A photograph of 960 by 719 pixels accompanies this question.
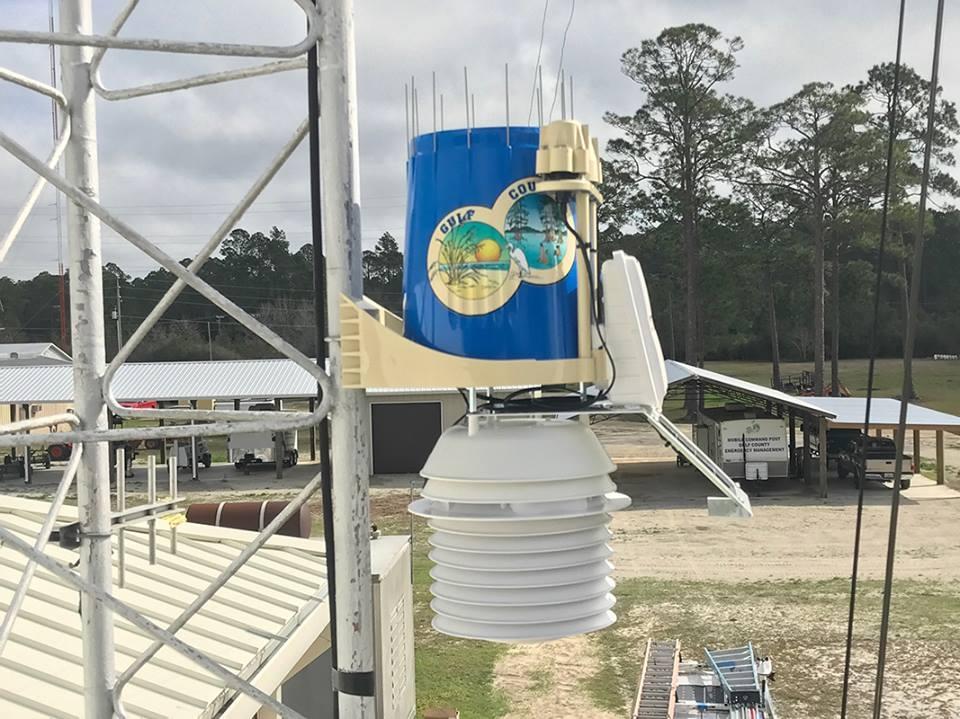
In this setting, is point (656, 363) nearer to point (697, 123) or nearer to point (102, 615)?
point (102, 615)

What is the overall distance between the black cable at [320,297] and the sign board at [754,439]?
2351 cm

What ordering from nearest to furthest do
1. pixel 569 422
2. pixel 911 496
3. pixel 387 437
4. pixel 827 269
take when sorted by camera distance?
pixel 569 422
pixel 911 496
pixel 387 437
pixel 827 269

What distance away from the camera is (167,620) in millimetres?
5938

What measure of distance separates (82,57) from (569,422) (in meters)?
2.34

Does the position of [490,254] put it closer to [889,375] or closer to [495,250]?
[495,250]

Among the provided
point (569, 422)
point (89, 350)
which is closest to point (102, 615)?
point (89, 350)

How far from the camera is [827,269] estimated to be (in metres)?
48.6

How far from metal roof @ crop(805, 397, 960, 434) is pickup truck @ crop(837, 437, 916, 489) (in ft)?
1.70

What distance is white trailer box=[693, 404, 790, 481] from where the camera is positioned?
25406 millimetres

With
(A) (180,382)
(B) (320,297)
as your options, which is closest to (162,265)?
(B) (320,297)

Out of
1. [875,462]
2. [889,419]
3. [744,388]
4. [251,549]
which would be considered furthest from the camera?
[889,419]

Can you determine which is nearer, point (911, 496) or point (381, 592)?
point (381, 592)

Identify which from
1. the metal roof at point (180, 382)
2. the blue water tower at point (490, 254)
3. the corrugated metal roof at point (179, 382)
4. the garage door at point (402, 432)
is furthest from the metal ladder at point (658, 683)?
the garage door at point (402, 432)

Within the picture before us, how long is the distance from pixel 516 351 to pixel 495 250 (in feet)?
0.85
